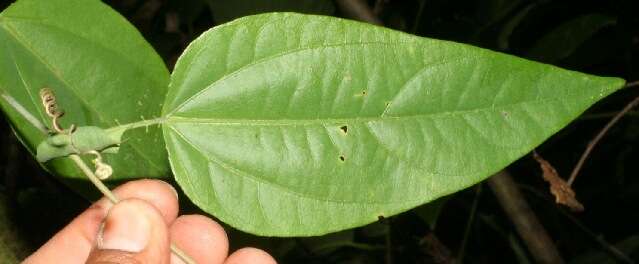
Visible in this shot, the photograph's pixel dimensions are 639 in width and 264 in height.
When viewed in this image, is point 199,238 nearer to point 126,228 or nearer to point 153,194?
point 153,194

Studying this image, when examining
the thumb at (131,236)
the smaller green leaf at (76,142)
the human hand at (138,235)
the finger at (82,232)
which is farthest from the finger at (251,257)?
the smaller green leaf at (76,142)

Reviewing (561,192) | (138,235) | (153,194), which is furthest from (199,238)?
(561,192)

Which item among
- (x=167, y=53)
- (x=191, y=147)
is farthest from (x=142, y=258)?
(x=167, y=53)

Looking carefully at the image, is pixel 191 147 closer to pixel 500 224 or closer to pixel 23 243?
pixel 23 243

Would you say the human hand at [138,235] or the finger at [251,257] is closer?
the human hand at [138,235]

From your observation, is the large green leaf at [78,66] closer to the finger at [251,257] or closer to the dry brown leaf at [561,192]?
the finger at [251,257]

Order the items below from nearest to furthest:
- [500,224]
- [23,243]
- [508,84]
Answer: [508,84] → [23,243] → [500,224]
